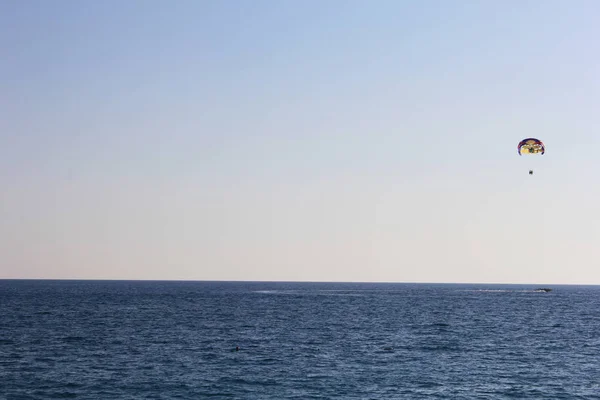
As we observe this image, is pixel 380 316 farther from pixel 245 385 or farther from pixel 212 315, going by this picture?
pixel 245 385

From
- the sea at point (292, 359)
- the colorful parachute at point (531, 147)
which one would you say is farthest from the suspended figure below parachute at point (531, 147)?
the sea at point (292, 359)

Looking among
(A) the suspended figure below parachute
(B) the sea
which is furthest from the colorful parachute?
(B) the sea

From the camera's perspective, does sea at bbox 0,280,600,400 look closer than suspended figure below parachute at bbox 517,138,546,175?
Yes

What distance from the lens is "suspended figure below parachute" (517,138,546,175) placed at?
9681 cm

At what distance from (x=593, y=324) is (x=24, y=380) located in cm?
10952

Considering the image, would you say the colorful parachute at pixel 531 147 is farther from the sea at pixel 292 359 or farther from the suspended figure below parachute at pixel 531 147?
the sea at pixel 292 359

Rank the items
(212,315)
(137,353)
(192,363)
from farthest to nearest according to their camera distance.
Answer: (212,315), (137,353), (192,363)

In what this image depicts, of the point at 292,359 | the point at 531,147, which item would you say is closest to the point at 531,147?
the point at 531,147

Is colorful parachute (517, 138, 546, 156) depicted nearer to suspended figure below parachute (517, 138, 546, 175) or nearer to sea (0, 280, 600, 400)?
suspended figure below parachute (517, 138, 546, 175)

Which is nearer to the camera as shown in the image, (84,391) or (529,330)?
(84,391)

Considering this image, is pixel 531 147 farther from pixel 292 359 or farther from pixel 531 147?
pixel 292 359

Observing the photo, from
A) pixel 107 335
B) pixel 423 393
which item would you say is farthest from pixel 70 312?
pixel 423 393

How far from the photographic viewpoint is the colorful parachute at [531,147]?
96.9 m

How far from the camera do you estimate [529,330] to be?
114688 mm
